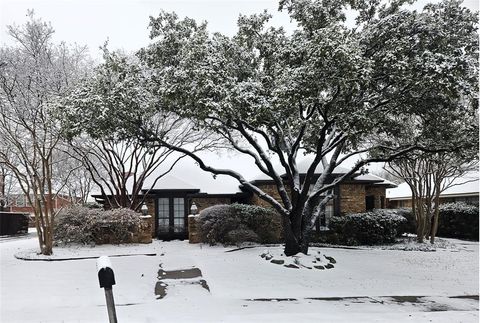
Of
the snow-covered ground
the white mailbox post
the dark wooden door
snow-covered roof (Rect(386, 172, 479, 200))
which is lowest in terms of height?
the snow-covered ground

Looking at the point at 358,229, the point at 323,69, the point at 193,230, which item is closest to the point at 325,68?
the point at 323,69

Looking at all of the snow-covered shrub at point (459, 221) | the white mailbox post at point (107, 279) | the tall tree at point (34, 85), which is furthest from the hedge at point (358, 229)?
the white mailbox post at point (107, 279)

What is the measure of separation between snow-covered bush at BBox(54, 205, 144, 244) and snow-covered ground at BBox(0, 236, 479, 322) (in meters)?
1.32

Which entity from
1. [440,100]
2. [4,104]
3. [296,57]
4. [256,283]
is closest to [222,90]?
[296,57]

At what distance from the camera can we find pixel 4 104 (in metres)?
12.4

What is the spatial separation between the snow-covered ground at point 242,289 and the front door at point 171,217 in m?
4.81

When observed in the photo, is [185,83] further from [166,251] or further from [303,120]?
[166,251]

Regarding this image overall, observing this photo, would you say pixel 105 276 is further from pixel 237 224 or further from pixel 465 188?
pixel 465 188

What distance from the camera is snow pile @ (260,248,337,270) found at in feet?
33.8

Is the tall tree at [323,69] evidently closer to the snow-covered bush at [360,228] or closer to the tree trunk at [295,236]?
the tree trunk at [295,236]

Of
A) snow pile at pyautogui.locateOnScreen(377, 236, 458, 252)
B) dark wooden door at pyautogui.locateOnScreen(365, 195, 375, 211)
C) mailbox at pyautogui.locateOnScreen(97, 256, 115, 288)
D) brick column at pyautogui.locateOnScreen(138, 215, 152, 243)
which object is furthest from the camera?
dark wooden door at pyautogui.locateOnScreen(365, 195, 375, 211)

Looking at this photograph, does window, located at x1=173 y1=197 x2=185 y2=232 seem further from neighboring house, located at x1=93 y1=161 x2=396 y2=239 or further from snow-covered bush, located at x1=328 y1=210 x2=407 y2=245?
snow-covered bush, located at x1=328 y1=210 x2=407 y2=245

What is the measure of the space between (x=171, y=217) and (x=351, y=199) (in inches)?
312

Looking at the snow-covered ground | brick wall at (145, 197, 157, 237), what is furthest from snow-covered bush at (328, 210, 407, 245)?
brick wall at (145, 197, 157, 237)
